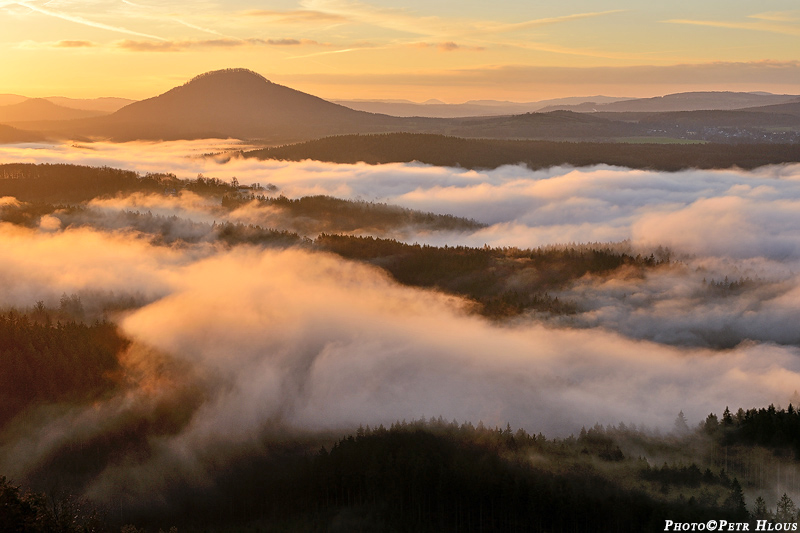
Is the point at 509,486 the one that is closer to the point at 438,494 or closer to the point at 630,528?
the point at 438,494

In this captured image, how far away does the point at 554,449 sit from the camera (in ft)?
646

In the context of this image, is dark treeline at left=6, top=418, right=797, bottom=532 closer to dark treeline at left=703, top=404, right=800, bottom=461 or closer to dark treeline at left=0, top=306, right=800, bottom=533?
dark treeline at left=0, top=306, right=800, bottom=533

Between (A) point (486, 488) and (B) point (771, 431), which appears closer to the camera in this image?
(A) point (486, 488)

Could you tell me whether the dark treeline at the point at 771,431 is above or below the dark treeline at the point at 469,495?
above

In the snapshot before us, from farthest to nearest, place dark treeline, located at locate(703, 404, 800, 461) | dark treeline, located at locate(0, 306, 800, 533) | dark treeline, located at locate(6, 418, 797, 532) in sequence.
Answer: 1. dark treeline, located at locate(703, 404, 800, 461)
2. dark treeline, located at locate(0, 306, 800, 533)
3. dark treeline, located at locate(6, 418, 797, 532)

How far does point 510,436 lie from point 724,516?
193 feet

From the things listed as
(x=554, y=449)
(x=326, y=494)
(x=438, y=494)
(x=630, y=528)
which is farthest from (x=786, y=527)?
(x=326, y=494)

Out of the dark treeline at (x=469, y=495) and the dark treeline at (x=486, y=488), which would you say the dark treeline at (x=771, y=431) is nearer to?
the dark treeline at (x=486, y=488)

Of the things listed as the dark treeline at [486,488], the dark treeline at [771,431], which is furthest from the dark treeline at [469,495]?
the dark treeline at [771,431]

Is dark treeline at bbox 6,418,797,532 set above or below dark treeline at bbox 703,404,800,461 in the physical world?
below

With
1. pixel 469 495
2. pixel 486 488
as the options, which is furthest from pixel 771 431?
pixel 469 495

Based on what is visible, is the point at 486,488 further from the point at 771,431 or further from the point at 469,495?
the point at 771,431

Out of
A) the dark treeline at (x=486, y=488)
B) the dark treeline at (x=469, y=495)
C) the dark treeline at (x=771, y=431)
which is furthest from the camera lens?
the dark treeline at (x=771, y=431)

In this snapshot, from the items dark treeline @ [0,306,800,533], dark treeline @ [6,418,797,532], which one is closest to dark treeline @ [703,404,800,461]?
dark treeline @ [0,306,800,533]
